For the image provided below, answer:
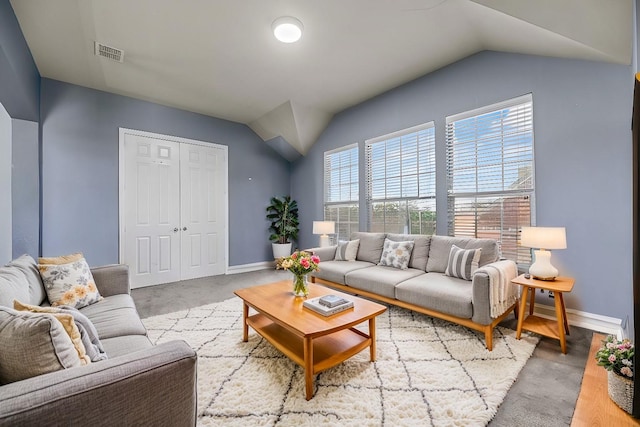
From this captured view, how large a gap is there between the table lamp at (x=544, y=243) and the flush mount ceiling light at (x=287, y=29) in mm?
2776

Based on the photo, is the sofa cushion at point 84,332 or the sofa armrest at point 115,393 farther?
the sofa cushion at point 84,332

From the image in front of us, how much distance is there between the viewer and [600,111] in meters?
2.41

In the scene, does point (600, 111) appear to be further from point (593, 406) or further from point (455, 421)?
point (455, 421)

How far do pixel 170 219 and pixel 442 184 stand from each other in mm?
4164

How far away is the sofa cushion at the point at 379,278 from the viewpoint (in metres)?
2.88

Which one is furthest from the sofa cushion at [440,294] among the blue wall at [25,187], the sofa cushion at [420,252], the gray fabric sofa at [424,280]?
the blue wall at [25,187]

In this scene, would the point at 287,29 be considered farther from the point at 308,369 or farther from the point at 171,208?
the point at 171,208

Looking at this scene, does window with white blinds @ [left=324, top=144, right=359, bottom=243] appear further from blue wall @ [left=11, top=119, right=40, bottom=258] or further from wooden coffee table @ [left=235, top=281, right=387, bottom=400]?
blue wall @ [left=11, top=119, right=40, bottom=258]

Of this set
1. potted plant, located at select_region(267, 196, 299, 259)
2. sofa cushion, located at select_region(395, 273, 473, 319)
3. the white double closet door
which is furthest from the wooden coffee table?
potted plant, located at select_region(267, 196, 299, 259)

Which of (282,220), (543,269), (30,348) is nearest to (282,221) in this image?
(282,220)

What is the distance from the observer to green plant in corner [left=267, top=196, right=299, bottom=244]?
18.5 feet

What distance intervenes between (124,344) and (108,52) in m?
3.18

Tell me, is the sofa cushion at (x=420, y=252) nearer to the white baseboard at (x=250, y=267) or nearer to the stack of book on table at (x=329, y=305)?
the stack of book on table at (x=329, y=305)

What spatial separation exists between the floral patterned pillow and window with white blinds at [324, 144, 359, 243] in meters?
3.52
